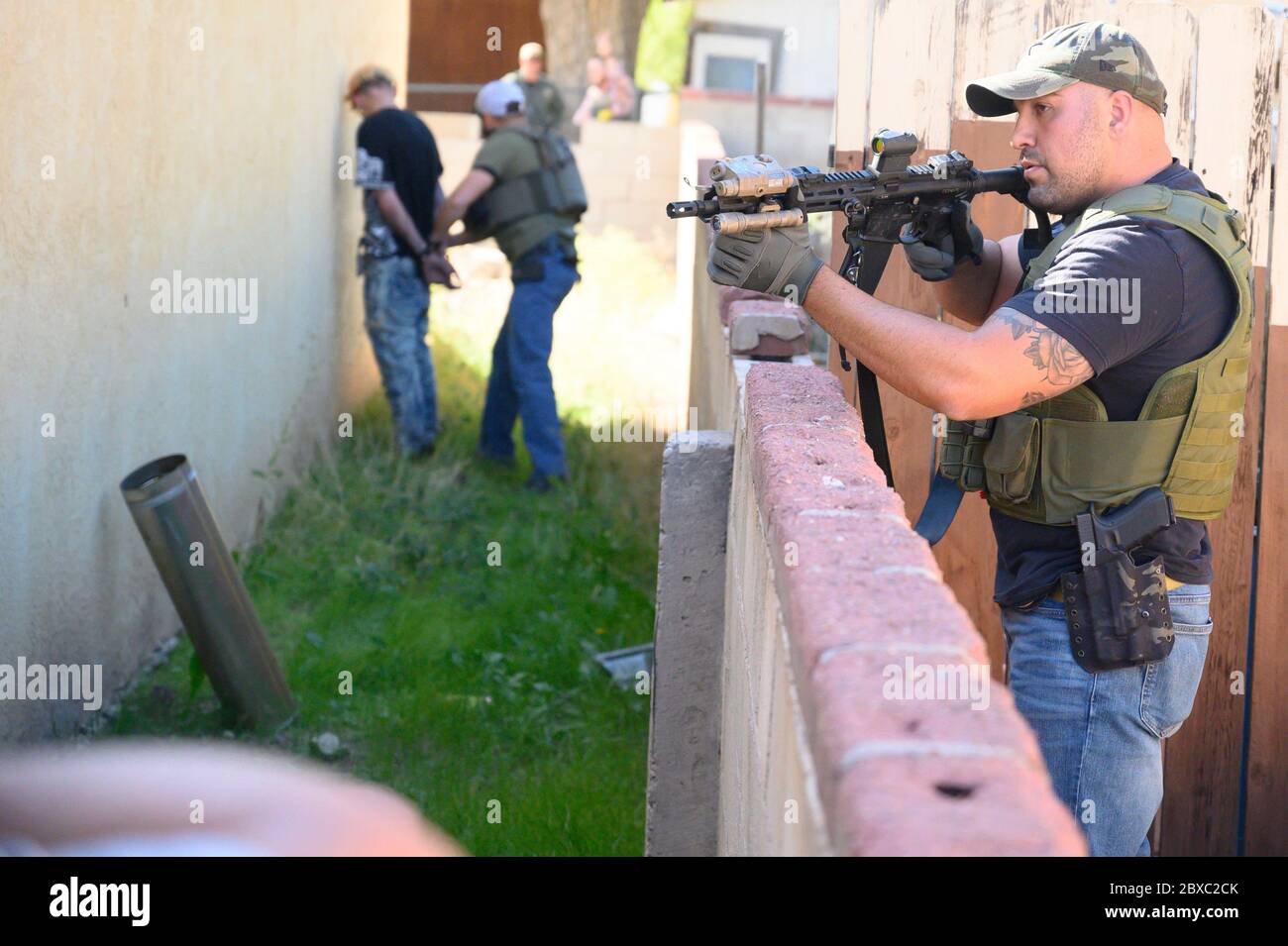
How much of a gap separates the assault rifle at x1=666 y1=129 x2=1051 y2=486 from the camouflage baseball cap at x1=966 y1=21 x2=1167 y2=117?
204 mm

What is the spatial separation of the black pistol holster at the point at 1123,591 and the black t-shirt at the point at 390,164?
5.75m

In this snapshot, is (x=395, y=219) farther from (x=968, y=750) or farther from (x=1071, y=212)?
(x=968, y=750)

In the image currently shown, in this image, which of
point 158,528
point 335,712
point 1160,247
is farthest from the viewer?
point 335,712

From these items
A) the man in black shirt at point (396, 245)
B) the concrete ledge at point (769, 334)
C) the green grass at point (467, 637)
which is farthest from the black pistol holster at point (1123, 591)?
the man in black shirt at point (396, 245)

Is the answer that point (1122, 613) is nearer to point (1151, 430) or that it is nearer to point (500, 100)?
point (1151, 430)

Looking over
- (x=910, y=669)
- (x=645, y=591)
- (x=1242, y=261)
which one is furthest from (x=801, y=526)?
(x=645, y=591)

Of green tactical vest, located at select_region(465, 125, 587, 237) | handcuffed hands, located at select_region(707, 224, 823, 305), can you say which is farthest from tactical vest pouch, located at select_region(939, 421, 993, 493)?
green tactical vest, located at select_region(465, 125, 587, 237)

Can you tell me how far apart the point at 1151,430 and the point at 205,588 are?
2821 millimetres

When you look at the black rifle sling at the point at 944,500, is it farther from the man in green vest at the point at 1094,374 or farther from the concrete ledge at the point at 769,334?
the concrete ledge at the point at 769,334

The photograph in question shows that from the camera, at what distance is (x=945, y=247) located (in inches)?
117

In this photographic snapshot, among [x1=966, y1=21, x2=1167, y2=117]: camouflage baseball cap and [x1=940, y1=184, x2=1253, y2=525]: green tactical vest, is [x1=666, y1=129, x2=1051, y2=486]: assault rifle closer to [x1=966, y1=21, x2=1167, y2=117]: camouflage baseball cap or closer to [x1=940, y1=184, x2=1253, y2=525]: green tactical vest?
[x1=966, y1=21, x2=1167, y2=117]: camouflage baseball cap

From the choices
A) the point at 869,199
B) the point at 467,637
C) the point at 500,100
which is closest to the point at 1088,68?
the point at 869,199
